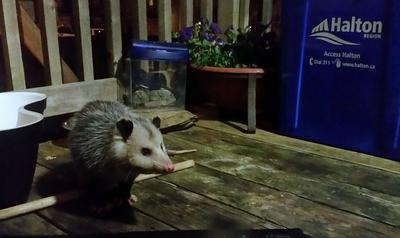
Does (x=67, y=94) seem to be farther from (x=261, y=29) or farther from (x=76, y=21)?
(x=261, y=29)

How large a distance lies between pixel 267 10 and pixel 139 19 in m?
1.09

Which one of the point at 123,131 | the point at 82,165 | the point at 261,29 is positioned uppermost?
the point at 261,29

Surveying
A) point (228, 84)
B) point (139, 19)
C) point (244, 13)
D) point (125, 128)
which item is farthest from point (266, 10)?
point (125, 128)

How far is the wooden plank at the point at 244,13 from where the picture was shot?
2883 millimetres

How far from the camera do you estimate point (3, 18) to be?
1.85 metres

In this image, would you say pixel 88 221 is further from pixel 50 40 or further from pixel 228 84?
pixel 228 84

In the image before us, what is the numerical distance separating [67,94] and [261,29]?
111 cm

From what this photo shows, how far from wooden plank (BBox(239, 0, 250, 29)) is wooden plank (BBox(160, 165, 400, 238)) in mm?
1431

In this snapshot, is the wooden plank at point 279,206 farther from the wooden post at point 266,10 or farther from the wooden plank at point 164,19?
the wooden post at point 266,10

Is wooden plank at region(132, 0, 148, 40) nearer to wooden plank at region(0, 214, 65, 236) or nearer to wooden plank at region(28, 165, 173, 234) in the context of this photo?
wooden plank at region(28, 165, 173, 234)

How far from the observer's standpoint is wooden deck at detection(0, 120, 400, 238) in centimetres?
133

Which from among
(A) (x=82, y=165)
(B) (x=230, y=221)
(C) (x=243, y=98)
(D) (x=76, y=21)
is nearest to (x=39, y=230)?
(A) (x=82, y=165)

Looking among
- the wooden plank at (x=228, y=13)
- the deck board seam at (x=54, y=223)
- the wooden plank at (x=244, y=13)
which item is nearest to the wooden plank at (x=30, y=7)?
the wooden plank at (x=228, y=13)

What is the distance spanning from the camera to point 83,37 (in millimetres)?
2152
